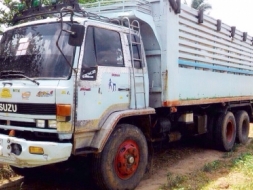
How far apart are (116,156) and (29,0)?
2.80 meters

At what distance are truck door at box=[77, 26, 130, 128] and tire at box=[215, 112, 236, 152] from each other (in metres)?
3.62

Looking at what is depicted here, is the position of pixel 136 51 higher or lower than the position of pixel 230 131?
higher

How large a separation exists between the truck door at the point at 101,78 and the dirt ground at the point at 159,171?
3.93 feet

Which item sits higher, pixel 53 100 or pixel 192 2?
pixel 192 2

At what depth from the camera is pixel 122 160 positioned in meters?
4.51

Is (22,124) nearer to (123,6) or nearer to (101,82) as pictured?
(101,82)

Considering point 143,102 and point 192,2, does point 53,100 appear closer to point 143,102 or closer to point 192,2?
point 143,102

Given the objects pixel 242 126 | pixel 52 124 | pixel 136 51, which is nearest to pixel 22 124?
pixel 52 124

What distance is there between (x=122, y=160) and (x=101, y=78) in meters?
1.19

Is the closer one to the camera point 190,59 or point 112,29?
point 112,29

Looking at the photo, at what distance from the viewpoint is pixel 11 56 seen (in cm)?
448

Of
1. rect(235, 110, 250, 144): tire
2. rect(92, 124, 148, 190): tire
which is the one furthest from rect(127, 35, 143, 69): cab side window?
rect(235, 110, 250, 144): tire

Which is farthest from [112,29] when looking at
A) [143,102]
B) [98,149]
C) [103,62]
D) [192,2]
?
[192,2]

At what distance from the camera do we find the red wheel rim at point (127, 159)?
4.50 meters
